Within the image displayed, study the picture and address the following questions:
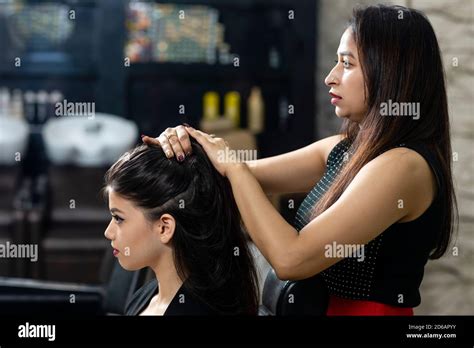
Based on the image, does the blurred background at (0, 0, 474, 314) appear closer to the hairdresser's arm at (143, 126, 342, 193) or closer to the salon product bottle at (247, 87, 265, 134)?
the salon product bottle at (247, 87, 265, 134)

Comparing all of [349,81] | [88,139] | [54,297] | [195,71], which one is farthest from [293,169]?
[195,71]

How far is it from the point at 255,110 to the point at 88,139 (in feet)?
2.77

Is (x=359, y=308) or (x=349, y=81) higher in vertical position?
(x=349, y=81)

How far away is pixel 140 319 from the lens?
57.2 inches

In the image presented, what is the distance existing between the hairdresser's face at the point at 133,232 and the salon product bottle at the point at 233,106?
105 inches

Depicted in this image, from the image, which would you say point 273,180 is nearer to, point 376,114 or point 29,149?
point 376,114

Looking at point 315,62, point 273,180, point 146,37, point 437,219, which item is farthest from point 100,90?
point 437,219

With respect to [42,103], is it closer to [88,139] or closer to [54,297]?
[88,139]

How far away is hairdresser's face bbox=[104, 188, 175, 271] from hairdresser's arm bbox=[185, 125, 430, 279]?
5.7 inches

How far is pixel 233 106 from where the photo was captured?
4047 millimetres

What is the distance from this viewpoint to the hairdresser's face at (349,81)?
4.47 feet

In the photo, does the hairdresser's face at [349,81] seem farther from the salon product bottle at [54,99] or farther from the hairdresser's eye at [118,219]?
the salon product bottle at [54,99]

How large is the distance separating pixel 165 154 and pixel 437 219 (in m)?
0.47

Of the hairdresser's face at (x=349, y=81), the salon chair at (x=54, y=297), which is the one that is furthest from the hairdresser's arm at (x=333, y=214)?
the salon chair at (x=54, y=297)
